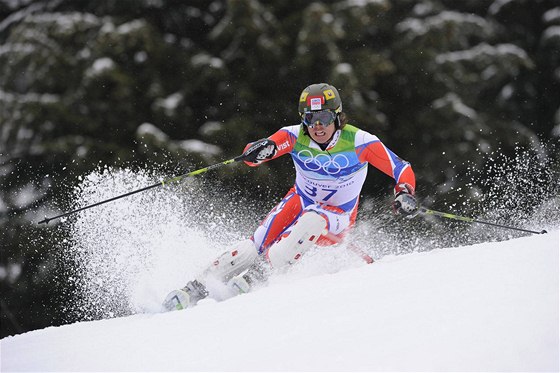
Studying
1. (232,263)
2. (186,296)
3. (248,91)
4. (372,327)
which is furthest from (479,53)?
(372,327)

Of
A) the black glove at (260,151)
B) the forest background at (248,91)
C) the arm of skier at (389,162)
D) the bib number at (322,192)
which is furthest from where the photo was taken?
the forest background at (248,91)

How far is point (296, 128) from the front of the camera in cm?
471

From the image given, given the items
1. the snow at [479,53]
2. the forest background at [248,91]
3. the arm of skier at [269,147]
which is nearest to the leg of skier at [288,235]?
the arm of skier at [269,147]

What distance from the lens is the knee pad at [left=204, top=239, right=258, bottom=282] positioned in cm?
434

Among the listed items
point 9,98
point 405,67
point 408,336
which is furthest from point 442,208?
point 408,336

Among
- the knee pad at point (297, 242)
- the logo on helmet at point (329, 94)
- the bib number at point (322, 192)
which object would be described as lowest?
the bib number at point (322, 192)

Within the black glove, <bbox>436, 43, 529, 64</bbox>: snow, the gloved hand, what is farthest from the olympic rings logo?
<bbox>436, 43, 529, 64</bbox>: snow

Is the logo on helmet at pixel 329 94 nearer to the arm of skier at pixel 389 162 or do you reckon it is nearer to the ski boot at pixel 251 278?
the arm of skier at pixel 389 162

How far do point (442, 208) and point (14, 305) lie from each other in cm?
665

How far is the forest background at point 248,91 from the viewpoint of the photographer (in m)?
9.55

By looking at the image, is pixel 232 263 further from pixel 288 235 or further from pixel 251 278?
pixel 288 235

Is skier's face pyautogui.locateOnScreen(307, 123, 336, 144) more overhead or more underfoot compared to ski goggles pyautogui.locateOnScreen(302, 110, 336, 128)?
more underfoot

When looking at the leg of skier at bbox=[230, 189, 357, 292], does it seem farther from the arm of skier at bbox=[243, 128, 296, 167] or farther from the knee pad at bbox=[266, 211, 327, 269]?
the arm of skier at bbox=[243, 128, 296, 167]

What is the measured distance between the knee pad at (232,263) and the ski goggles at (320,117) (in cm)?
92
